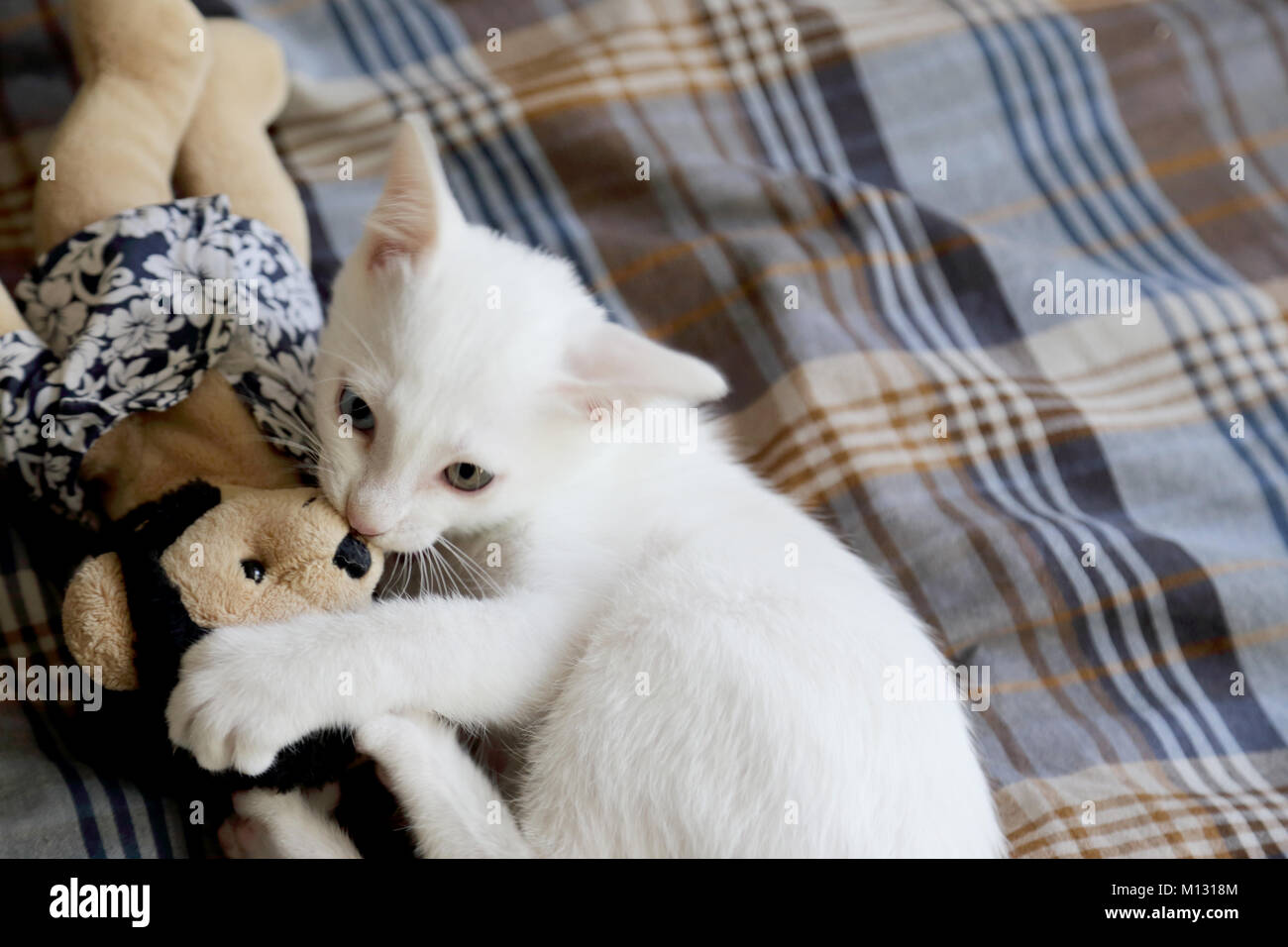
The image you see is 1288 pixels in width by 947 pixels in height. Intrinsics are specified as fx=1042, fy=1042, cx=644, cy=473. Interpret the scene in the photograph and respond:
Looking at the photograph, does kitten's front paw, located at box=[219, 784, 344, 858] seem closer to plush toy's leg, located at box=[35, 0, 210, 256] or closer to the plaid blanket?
the plaid blanket

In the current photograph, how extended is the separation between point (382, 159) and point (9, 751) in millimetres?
1269

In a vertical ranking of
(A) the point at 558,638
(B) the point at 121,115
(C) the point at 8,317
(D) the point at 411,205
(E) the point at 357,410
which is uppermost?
(B) the point at 121,115

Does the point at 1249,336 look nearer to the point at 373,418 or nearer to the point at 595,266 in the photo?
the point at 595,266

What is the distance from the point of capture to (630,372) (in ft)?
4.31

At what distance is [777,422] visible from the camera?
1.87 m

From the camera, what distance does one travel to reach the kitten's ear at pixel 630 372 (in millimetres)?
1269

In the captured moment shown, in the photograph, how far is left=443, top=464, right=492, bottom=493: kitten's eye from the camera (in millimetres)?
1325

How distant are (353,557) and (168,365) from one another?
1.35 feet

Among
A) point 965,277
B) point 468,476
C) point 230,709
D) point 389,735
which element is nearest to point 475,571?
point 468,476

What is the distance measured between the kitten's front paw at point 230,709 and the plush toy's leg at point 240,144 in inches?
32.2

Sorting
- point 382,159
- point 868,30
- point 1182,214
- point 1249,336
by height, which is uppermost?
point 868,30

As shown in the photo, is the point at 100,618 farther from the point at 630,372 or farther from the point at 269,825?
the point at 630,372

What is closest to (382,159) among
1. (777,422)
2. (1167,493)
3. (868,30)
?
(777,422)
